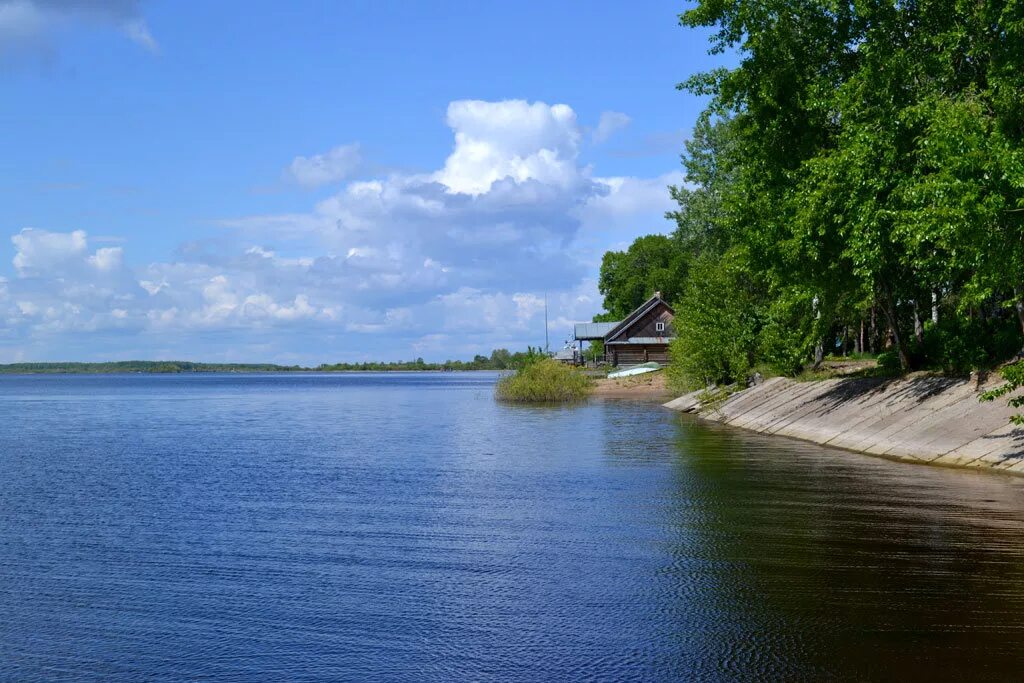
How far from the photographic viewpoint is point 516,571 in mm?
13047

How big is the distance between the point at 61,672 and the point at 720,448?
928 inches

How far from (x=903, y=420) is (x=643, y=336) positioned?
71889mm

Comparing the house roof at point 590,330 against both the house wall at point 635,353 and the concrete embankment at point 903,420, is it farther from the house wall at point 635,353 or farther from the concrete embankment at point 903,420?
the concrete embankment at point 903,420

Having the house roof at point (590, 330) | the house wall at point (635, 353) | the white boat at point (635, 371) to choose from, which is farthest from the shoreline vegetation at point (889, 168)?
the house roof at point (590, 330)

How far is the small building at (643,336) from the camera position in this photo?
97.9 metres

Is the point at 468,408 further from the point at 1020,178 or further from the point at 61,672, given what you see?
the point at 61,672

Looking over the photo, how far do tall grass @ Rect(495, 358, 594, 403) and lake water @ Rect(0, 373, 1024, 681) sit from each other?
35674mm

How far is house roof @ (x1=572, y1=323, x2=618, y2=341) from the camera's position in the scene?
118188 mm

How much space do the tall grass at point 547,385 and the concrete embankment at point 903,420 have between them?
22.7m

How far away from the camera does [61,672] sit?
9.04 meters

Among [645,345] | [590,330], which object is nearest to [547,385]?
[645,345]

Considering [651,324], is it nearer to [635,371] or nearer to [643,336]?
[643,336]

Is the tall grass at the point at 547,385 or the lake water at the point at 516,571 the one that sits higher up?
the tall grass at the point at 547,385

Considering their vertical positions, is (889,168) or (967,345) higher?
(889,168)
